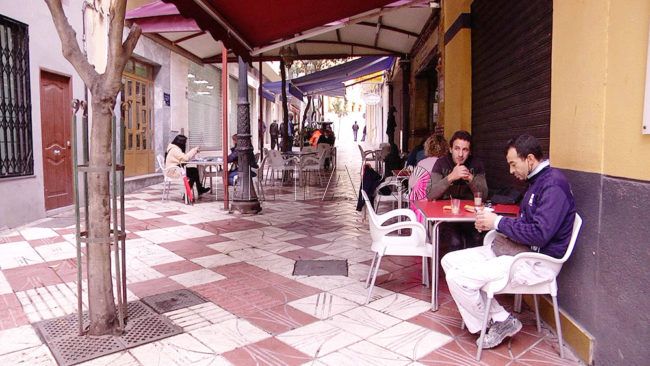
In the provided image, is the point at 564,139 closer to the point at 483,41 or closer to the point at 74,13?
the point at 483,41

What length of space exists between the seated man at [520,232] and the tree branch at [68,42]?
2.53 meters

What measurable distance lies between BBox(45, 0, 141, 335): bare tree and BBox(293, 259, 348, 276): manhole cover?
178 cm

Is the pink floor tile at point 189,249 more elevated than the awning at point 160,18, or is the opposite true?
the awning at point 160,18

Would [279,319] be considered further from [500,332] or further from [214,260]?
[214,260]

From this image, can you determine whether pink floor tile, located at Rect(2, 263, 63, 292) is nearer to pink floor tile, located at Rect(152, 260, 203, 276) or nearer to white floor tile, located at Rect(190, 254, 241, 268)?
pink floor tile, located at Rect(152, 260, 203, 276)

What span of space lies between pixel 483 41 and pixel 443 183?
246cm

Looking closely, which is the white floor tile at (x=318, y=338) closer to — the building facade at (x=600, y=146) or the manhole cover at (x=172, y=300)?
the manhole cover at (x=172, y=300)

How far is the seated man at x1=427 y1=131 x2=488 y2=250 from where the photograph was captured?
3985 mm

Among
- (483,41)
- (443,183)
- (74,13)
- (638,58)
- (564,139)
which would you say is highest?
(74,13)

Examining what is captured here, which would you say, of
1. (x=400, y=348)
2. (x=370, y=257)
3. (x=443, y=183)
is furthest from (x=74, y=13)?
(x=400, y=348)

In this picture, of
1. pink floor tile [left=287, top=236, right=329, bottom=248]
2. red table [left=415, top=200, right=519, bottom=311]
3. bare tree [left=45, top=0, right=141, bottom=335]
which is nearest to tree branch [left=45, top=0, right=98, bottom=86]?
bare tree [left=45, top=0, right=141, bottom=335]

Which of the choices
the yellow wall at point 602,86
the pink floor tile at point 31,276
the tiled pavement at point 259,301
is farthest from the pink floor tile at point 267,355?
the pink floor tile at point 31,276

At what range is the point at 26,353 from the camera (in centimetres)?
A: 288

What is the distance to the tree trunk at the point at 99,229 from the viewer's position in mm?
3025
